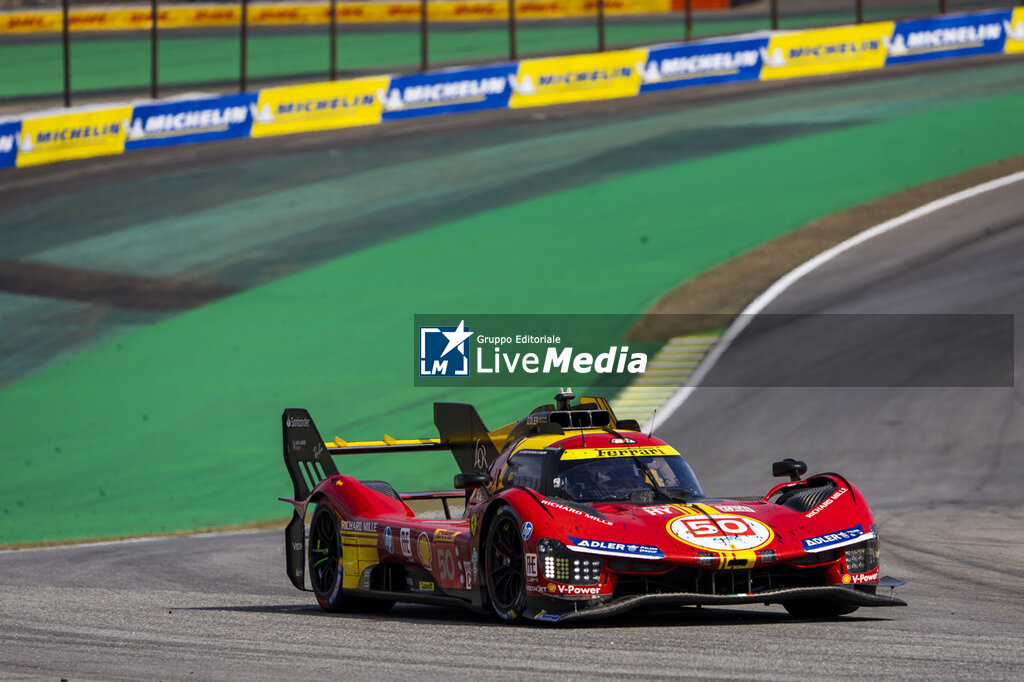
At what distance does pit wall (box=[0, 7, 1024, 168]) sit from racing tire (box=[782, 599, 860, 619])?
3348 cm

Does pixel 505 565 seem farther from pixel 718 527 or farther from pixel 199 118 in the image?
pixel 199 118

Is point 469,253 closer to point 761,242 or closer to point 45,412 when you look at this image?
point 761,242

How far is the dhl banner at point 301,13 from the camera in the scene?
63.6 metres

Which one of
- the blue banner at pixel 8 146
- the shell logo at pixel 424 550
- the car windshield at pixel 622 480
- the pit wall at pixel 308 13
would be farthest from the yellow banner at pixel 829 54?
the shell logo at pixel 424 550

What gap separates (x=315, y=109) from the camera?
140 ft

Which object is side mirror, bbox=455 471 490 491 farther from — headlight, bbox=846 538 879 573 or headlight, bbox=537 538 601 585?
headlight, bbox=846 538 879 573

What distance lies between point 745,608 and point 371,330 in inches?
686

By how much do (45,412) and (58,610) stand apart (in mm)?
14725

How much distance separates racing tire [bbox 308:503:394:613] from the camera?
12.5 metres

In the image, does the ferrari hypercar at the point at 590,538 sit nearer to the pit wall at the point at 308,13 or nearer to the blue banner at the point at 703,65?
the blue banner at the point at 703,65

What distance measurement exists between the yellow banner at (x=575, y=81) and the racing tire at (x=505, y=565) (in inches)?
1340

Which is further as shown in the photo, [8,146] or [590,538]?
[8,146]

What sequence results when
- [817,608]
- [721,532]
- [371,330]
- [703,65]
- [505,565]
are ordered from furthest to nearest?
[703,65], [371,330], [817,608], [505,565], [721,532]

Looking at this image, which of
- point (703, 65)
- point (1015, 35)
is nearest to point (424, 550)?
point (703, 65)
